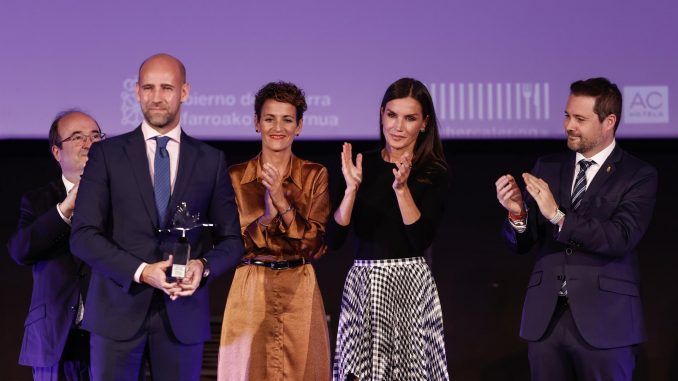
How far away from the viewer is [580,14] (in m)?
4.80

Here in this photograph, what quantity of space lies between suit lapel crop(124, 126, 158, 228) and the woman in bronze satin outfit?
57 centimetres

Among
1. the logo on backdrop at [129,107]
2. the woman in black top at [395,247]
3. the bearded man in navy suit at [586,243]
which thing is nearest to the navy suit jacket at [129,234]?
Answer: the woman in black top at [395,247]

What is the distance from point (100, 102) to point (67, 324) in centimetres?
187

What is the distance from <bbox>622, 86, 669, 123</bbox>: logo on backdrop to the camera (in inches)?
185

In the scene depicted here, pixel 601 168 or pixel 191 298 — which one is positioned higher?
pixel 601 168

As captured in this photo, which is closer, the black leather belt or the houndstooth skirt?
the houndstooth skirt

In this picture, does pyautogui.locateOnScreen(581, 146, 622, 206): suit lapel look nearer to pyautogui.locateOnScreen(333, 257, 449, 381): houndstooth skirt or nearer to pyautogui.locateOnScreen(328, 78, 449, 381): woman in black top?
pyautogui.locateOnScreen(328, 78, 449, 381): woman in black top

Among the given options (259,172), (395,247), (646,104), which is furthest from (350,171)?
(646,104)

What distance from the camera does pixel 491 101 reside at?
4.76 metres

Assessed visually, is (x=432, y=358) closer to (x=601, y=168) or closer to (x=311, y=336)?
(x=311, y=336)

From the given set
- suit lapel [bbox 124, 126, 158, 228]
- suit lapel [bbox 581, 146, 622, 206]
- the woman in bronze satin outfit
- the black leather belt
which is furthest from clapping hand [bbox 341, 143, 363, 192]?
suit lapel [bbox 581, 146, 622, 206]

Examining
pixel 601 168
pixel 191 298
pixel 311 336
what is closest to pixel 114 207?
pixel 191 298

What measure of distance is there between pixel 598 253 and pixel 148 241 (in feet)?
5.53

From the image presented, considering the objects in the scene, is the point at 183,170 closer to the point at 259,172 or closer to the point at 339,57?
the point at 259,172
